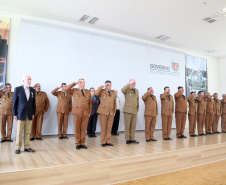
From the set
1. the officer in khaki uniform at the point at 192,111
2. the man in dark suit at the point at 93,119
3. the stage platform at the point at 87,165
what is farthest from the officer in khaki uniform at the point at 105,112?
the officer in khaki uniform at the point at 192,111

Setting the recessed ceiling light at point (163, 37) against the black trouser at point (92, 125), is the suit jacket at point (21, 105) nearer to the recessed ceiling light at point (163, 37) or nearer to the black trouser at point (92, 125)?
the black trouser at point (92, 125)

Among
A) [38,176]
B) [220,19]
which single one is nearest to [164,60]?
[220,19]

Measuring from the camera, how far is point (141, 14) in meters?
5.60

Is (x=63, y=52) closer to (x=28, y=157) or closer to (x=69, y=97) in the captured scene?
(x=69, y=97)

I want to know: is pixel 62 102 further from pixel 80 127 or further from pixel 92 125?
pixel 80 127

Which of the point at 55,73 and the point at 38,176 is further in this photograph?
the point at 55,73

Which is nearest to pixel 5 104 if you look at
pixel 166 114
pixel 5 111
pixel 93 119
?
pixel 5 111

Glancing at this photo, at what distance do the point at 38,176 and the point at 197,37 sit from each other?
748cm

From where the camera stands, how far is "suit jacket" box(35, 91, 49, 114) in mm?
4988

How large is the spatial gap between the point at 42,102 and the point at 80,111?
1827 mm

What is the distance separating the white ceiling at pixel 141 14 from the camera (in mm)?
4970

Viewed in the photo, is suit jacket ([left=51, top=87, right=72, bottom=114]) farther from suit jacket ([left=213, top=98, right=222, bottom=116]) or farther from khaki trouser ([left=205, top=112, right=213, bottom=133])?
suit jacket ([left=213, top=98, right=222, bottom=116])

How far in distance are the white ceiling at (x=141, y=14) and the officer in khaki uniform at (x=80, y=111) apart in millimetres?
2572

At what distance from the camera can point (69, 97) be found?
5.32 m
